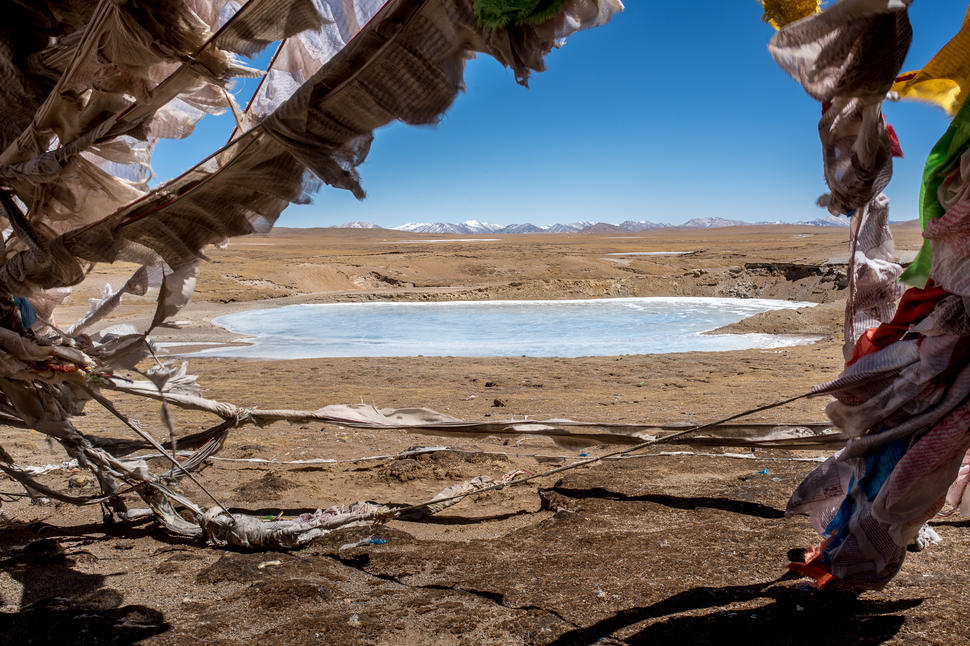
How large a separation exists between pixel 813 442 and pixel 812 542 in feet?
1.74

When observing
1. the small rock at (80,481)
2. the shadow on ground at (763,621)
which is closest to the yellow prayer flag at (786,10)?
the shadow on ground at (763,621)

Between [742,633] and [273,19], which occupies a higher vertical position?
[273,19]

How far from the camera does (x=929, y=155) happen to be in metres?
1.88

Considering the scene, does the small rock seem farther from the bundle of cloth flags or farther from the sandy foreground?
the bundle of cloth flags

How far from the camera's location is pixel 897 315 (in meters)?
2.12

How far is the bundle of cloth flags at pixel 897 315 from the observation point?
1.57 metres

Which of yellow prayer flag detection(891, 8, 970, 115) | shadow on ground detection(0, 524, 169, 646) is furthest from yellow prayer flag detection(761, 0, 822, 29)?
shadow on ground detection(0, 524, 169, 646)

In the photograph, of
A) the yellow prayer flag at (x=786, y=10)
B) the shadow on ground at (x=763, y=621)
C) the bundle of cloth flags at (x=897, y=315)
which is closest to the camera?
the bundle of cloth flags at (x=897, y=315)

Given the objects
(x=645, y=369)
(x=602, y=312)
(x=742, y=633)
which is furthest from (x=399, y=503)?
(x=602, y=312)

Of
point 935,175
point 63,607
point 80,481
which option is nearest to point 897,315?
point 935,175

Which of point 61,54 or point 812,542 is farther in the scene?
point 812,542

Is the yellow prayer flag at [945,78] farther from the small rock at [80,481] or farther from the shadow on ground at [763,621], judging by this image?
the small rock at [80,481]

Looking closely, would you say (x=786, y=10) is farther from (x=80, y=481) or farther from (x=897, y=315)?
(x=80, y=481)

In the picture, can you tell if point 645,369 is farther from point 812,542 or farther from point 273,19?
point 273,19
